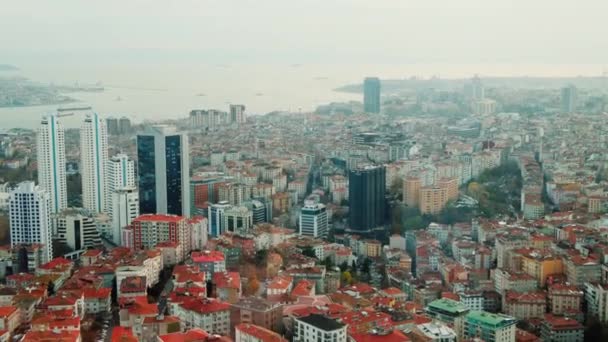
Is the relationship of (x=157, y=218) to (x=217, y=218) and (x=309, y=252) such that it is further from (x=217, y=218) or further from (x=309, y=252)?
(x=217, y=218)

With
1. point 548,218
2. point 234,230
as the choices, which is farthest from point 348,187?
point 548,218

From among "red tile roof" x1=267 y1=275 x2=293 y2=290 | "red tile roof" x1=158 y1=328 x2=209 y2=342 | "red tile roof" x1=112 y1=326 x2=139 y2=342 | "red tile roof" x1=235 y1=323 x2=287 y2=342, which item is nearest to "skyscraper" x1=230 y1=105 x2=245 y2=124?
"red tile roof" x1=267 y1=275 x2=293 y2=290

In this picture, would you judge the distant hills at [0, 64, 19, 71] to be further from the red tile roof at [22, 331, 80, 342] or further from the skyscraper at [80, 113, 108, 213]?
the red tile roof at [22, 331, 80, 342]

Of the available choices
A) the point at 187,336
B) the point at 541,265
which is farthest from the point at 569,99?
the point at 187,336

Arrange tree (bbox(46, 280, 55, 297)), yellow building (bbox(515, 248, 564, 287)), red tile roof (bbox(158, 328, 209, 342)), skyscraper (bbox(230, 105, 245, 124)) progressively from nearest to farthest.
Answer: red tile roof (bbox(158, 328, 209, 342)) → tree (bbox(46, 280, 55, 297)) → yellow building (bbox(515, 248, 564, 287)) → skyscraper (bbox(230, 105, 245, 124))

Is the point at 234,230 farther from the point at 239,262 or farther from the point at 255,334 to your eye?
the point at 255,334
